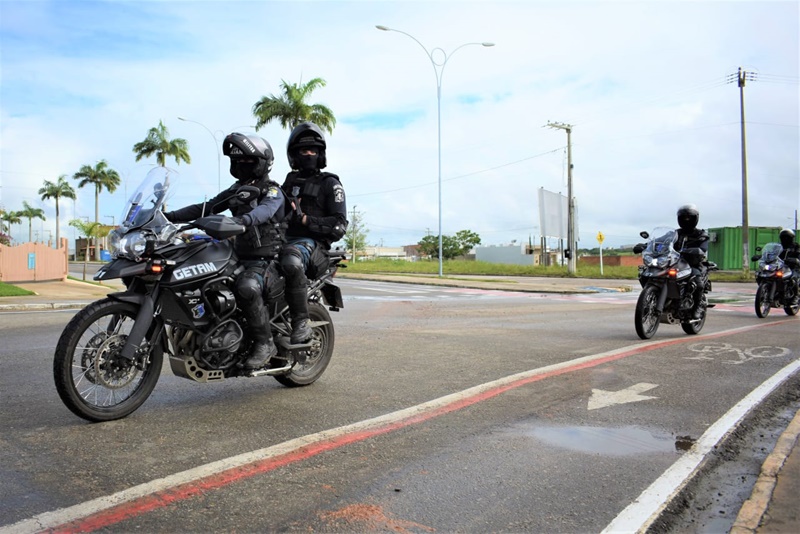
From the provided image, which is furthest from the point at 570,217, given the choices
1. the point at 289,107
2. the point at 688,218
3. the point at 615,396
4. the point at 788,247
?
the point at 615,396

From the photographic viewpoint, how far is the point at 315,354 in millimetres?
5797

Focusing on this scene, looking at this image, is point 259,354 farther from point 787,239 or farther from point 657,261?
point 787,239

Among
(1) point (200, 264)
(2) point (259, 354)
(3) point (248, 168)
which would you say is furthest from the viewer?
(3) point (248, 168)

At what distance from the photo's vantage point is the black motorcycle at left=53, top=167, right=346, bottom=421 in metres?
4.08

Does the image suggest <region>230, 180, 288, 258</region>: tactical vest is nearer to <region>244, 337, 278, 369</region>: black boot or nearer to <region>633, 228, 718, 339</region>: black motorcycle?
<region>244, 337, 278, 369</region>: black boot

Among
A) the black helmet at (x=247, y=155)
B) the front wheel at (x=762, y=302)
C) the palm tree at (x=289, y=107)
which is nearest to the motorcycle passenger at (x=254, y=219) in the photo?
the black helmet at (x=247, y=155)

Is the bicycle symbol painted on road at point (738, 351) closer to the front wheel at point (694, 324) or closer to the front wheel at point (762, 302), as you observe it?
the front wheel at point (694, 324)

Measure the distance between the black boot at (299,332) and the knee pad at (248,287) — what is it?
0.58 m

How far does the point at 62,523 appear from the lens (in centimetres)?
280

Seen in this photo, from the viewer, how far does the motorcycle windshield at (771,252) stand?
1340cm

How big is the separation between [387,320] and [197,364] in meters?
7.30

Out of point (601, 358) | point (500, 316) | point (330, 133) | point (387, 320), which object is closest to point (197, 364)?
point (601, 358)

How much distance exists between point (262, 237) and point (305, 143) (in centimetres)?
104

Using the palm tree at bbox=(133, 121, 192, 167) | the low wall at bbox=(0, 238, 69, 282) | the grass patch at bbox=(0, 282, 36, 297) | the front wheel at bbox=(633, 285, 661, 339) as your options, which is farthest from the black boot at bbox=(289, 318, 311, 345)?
the palm tree at bbox=(133, 121, 192, 167)
